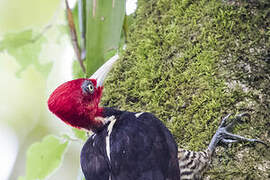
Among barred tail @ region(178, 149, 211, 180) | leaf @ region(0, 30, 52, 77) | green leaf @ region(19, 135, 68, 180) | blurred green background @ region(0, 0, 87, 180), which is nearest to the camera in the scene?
barred tail @ region(178, 149, 211, 180)

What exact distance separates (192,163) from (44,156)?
128 cm

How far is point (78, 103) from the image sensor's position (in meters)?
2.29

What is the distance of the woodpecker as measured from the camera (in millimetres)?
2027

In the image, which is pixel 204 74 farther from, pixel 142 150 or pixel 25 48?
pixel 25 48

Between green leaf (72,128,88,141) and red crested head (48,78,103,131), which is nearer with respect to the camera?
red crested head (48,78,103,131)

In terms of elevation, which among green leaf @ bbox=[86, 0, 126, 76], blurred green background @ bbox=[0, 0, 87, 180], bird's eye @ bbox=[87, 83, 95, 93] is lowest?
blurred green background @ bbox=[0, 0, 87, 180]

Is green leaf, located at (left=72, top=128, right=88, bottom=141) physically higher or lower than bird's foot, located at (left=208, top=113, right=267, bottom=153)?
lower

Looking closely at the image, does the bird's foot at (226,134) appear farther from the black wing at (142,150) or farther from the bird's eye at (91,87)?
the bird's eye at (91,87)

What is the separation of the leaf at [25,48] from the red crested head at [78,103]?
1277 millimetres

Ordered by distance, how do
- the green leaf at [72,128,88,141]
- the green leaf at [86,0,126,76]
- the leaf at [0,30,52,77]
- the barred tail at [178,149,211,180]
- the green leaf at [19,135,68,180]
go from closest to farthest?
the barred tail at [178,149,211,180] < the green leaf at [86,0,126,76] < the green leaf at [19,135,68,180] < the green leaf at [72,128,88,141] < the leaf at [0,30,52,77]

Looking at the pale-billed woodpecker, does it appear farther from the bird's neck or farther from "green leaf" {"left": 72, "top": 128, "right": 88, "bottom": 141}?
"green leaf" {"left": 72, "top": 128, "right": 88, "bottom": 141}

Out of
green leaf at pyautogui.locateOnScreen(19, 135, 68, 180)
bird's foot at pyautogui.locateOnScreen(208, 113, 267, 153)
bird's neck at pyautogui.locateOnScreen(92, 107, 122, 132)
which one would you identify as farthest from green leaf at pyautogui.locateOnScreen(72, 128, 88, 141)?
bird's foot at pyautogui.locateOnScreen(208, 113, 267, 153)

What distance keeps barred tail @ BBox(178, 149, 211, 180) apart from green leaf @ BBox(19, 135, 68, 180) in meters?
1.04

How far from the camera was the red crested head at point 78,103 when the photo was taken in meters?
2.18
